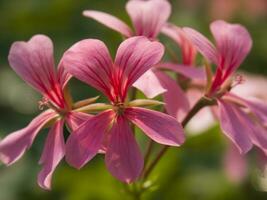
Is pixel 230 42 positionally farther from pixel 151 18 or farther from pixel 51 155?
pixel 51 155

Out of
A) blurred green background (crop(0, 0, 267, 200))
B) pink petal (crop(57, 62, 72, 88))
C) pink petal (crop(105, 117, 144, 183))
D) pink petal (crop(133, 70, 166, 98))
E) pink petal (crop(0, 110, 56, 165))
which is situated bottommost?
blurred green background (crop(0, 0, 267, 200))

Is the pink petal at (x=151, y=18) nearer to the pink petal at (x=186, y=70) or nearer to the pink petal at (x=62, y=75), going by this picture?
the pink petal at (x=186, y=70)

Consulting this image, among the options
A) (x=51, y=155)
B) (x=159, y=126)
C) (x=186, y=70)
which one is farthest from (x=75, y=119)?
(x=186, y=70)

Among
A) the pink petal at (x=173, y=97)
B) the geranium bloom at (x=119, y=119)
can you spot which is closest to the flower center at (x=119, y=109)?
the geranium bloom at (x=119, y=119)

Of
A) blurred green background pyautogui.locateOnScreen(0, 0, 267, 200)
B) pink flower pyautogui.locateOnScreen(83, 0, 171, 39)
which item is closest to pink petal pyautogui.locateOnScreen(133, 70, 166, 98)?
pink flower pyautogui.locateOnScreen(83, 0, 171, 39)

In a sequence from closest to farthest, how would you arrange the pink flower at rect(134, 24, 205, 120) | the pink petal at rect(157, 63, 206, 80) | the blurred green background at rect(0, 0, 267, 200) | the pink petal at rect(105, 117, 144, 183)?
the pink petal at rect(105, 117, 144, 183) → the pink flower at rect(134, 24, 205, 120) → the pink petal at rect(157, 63, 206, 80) → the blurred green background at rect(0, 0, 267, 200)

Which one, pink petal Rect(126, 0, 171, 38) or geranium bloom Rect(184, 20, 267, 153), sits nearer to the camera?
geranium bloom Rect(184, 20, 267, 153)

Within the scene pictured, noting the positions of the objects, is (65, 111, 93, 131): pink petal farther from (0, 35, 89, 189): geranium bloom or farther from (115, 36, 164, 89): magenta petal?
(115, 36, 164, 89): magenta petal
